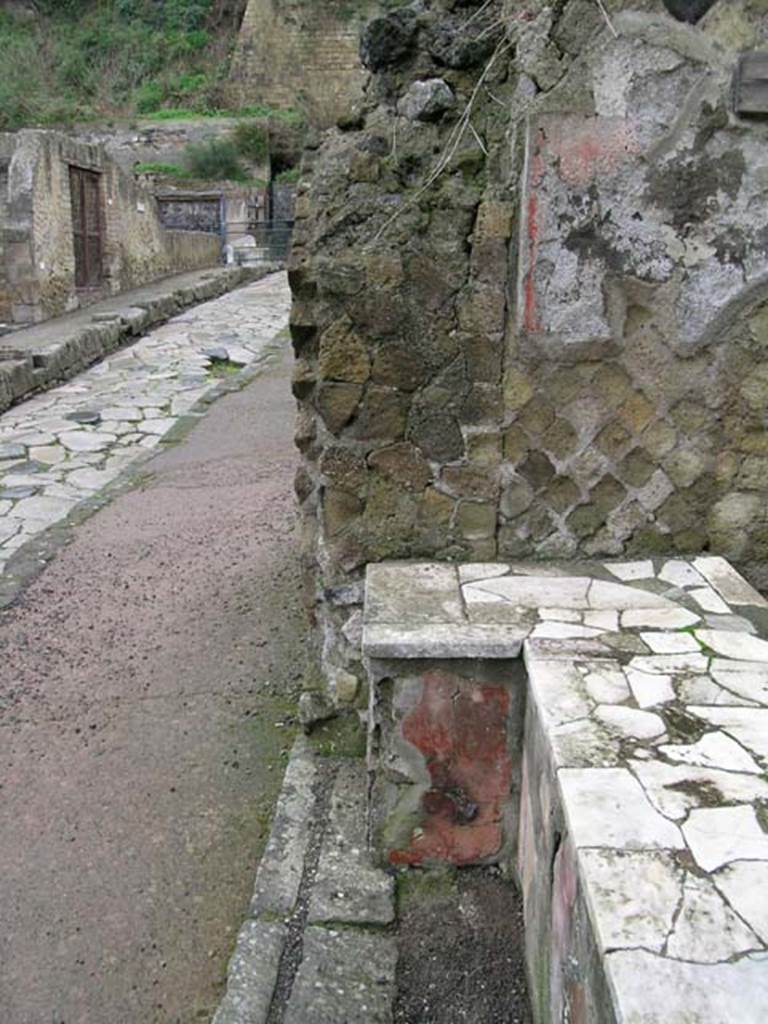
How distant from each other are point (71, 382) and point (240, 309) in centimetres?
505

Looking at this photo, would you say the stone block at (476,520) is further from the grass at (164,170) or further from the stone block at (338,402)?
the grass at (164,170)

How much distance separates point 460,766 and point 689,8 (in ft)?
6.98

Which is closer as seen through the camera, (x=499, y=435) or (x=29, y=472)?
(x=499, y=435)

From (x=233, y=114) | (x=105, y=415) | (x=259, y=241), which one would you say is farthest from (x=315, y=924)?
(x=233, y=114)

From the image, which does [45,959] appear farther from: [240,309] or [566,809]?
[240,309]

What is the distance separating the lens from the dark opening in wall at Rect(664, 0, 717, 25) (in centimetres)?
→ 265

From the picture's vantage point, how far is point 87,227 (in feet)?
46.6

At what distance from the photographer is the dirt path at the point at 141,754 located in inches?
98.1

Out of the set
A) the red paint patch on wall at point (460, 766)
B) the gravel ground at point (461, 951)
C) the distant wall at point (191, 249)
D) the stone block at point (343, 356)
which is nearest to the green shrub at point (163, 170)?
the distant wall at point (191, 249)

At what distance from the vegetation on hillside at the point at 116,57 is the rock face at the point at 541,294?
29.1 m

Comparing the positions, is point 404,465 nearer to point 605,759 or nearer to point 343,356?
point 343,356

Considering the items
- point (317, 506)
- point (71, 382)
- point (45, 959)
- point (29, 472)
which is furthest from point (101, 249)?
point (45, 959)

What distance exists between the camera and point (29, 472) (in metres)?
6.88

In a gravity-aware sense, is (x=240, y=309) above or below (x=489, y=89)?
below
